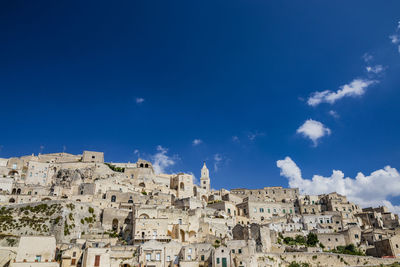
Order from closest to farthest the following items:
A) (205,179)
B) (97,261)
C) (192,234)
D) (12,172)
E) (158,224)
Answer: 1. (97,261)
2. (158,224)
3. (192,234)
4. (12,172)
5. (205,179)

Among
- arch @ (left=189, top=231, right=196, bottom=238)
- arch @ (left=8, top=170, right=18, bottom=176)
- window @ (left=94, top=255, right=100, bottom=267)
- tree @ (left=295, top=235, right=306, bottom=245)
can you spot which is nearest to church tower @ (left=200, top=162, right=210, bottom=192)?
tree @ (left=295, top=235, right=306, bottom=245)

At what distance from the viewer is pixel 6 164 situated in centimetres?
8238

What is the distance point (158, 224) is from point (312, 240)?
2629cm

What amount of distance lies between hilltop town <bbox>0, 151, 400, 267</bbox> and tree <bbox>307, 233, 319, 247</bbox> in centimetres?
20

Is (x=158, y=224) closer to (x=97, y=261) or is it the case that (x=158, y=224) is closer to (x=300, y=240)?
(x=97, y=261)

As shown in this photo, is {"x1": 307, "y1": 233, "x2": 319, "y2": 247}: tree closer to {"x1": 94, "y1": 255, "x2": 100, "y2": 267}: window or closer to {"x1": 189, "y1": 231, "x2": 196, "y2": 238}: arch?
{"x1": 189, "y1": 231, "x2": 196, "y2": 238}: arch

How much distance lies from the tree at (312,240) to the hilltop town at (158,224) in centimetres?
20

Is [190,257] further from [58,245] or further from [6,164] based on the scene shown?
[6,164]

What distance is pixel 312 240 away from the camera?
58.6 meters

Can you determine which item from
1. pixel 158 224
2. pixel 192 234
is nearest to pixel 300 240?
pixel 192 234

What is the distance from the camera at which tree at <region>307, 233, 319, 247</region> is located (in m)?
58.0

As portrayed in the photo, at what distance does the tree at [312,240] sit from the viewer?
190 ft

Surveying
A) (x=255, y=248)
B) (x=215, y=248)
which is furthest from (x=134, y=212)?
(x=255, y=248)

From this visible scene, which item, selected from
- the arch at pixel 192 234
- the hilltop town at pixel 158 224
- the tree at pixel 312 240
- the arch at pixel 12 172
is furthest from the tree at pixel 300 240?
the arch at pixel 12 172
